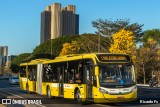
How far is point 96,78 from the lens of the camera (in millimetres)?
19641

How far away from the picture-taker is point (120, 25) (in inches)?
3639

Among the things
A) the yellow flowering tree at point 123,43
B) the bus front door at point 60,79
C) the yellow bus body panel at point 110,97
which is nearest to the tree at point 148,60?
the yellow flowering tree at point 123,43

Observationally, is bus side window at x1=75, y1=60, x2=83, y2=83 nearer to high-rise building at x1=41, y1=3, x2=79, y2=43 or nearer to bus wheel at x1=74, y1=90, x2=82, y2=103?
bus wheel at x1=74, y1=90, x2=82, y2=103

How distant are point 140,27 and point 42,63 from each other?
65176 mm

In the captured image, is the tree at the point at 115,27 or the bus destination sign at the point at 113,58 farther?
the tree at the point at 115,27

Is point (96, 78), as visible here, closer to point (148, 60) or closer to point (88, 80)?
point (88, 80)

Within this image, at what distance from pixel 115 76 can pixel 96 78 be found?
94 cm

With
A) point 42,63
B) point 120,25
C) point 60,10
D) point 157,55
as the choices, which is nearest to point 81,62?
point 42,63

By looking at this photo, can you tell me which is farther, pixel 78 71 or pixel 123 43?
pixel 123 43

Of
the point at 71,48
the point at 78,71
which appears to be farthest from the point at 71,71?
the point at 71,48

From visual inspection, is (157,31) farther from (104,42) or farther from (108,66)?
(108,66)

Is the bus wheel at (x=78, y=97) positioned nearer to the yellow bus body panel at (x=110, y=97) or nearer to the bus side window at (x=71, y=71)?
the bus side window at (x=71, y=71)

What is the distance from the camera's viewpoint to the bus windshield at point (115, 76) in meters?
19.4

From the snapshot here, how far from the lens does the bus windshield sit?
1936cm
